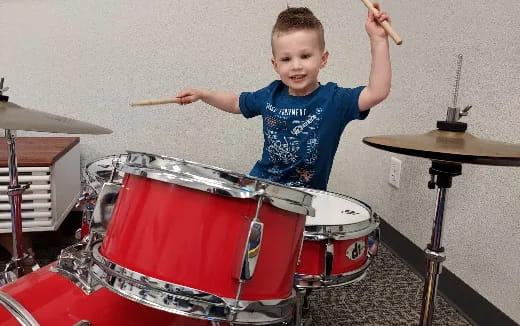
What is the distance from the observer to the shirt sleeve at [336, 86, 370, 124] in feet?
3.74

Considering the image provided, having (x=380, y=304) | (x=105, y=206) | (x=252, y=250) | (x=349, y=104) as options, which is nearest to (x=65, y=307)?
(x=105, y=206)

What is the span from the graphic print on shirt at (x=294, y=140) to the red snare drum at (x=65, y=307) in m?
0.55

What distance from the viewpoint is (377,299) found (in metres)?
1.38

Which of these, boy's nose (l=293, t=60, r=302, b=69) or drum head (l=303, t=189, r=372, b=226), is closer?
drum head (l=303, t=189, r=372, b=226)

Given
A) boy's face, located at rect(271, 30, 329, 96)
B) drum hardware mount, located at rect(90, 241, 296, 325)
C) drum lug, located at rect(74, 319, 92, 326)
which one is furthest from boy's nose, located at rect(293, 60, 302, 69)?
drum lug, located at rect(74, 319, 92, 326)

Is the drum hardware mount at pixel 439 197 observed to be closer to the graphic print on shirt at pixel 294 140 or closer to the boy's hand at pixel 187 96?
the graphic print on shirt at pixel 294 140

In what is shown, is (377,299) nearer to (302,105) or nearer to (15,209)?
(302,105)

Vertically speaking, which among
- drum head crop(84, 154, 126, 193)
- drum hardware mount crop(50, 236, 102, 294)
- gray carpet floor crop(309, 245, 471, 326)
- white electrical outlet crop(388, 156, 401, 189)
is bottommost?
gray carpet floor crop(309, 245, 471, 326)

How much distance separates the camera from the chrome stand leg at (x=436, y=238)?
34.3 inches

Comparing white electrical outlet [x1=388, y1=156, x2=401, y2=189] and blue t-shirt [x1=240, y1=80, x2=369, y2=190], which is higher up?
blue t-shirt [x1=240, y1=80, x2=369, y2=190]

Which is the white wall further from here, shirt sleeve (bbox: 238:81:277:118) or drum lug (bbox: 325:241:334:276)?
drum lug (bbox: 325:241:334:276)

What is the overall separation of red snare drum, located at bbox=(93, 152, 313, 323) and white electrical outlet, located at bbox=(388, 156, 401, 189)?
1.04 metres

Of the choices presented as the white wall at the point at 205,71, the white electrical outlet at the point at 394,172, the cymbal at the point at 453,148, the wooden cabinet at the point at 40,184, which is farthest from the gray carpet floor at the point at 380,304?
the wooden cabinet at the point at 40,184

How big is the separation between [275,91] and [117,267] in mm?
729
